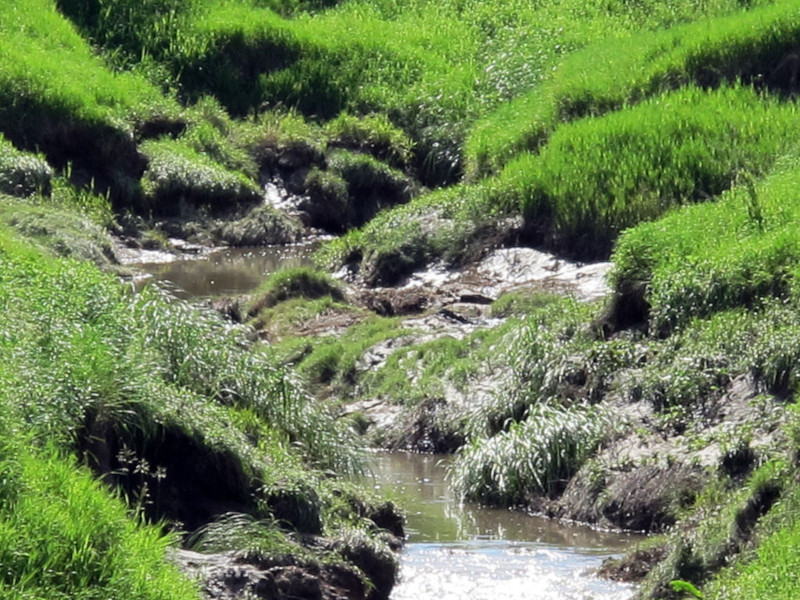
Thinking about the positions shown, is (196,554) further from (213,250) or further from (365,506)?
(213,250)

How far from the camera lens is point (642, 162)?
18906mm

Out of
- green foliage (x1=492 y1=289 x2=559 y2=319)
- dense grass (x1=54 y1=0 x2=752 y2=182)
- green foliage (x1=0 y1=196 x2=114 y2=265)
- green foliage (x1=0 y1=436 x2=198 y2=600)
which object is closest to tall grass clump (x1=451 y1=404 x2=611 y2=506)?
green foliage (x1=492 y1=289 x2=559 y2=319)

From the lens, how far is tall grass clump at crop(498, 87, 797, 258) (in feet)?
60.8

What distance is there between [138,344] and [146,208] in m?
12.4

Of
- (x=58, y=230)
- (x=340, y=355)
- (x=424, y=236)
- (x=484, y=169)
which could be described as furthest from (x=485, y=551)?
(x=484, y=169)

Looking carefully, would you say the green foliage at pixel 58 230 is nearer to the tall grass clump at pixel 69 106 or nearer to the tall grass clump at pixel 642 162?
the tall grass clump at pixel 69 106

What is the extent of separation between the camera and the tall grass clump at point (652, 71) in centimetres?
2086

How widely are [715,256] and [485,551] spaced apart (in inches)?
152

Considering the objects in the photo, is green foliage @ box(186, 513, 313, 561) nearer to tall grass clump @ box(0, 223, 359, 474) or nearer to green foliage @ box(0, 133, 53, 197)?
tall grass clump @ box(0, 223, 359, 474)

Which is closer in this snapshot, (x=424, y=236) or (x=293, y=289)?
(x=293, y=289)

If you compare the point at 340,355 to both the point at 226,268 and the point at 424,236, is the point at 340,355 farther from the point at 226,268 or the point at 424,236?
the point at 226,268

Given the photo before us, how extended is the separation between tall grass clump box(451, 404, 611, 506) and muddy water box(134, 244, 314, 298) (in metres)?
6.42

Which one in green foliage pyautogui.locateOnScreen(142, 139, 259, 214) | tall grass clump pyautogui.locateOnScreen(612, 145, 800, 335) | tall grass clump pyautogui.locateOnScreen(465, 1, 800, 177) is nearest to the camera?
tall grass clump pyautogui.locateOnScreen(612, 145, 800, 335)

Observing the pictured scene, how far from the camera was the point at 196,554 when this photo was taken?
9383 mm
